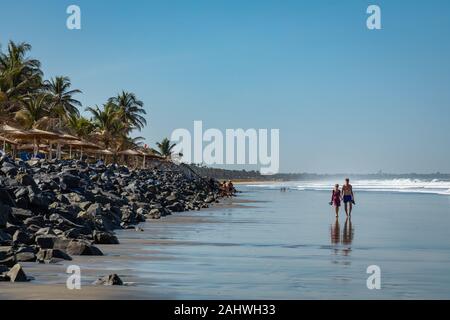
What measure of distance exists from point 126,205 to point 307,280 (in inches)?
612

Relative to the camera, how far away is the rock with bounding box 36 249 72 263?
34.9ft

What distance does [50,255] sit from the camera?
35.1 ft

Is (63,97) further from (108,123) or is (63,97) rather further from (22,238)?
(22,238)

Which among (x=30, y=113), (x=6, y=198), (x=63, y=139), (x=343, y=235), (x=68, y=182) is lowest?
(x=343, y=235)

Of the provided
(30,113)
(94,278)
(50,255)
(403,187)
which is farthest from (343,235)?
(403,187)

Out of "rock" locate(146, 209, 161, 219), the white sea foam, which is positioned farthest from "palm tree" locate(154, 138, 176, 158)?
"rock" locate(146, 209, 161, 219)

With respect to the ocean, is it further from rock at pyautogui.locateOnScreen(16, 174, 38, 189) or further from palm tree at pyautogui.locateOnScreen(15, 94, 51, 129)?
palm tree at pyautogui.locateOnScreen(15, 94, 51, 129)

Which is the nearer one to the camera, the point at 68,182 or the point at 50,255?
the point at 50,255

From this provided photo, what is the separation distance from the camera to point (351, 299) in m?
8.13

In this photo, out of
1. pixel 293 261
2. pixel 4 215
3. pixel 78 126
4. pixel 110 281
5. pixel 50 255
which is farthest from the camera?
pixel 78 126

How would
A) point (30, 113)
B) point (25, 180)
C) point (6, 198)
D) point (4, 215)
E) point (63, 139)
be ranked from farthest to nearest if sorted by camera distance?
point (30, 113)
point (63, 139)
point (25, 180)
point (6, 198)
point (4, 215)

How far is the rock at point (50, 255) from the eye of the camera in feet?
34.9
